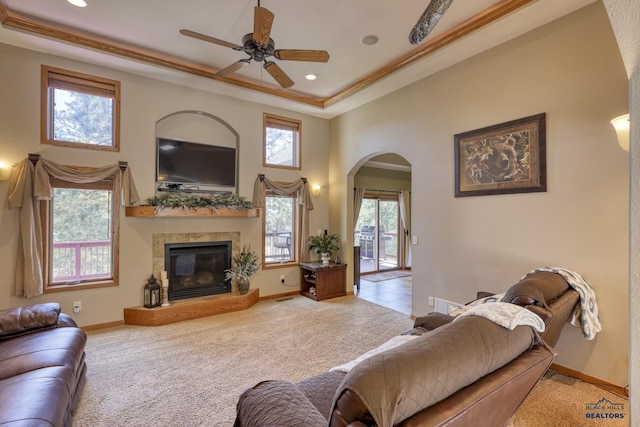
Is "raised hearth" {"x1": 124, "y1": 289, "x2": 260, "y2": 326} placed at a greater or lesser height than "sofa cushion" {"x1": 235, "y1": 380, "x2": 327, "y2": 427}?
lesser

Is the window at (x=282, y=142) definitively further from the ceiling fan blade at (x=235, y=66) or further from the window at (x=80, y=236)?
the window at (x=80, y=236)

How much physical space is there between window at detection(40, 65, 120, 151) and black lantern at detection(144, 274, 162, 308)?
1.97 metres

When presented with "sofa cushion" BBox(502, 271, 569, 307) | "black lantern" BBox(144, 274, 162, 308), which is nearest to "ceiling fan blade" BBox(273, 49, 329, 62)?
"sofa cushion" BBox(502, 271, 569, 307)

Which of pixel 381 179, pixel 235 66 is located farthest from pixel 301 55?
pixel 381 179

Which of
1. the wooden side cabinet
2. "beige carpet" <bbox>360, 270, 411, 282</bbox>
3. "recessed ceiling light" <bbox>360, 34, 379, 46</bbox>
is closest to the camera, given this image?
"recessed ceiling light" <bbox>360, 34, 379, 46</bbox>

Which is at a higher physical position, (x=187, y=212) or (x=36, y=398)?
(x=187, y=212)

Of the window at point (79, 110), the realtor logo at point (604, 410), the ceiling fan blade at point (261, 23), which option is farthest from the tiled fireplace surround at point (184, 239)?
the realtor logo at point (604, 410)

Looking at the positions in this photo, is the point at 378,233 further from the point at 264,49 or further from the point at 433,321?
the point at 264,49

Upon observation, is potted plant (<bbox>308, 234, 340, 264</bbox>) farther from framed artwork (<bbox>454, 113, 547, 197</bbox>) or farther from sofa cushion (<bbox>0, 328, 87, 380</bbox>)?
sofa cushion (<bbox>0, 328, 87, 380</bbox>)

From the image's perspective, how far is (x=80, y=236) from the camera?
13.0 ft

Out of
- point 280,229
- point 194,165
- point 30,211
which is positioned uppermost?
point 194,165

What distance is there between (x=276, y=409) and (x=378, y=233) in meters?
7.20

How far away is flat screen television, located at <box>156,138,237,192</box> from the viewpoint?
4516 millimetres

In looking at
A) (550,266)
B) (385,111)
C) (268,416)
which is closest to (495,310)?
(268,416)
